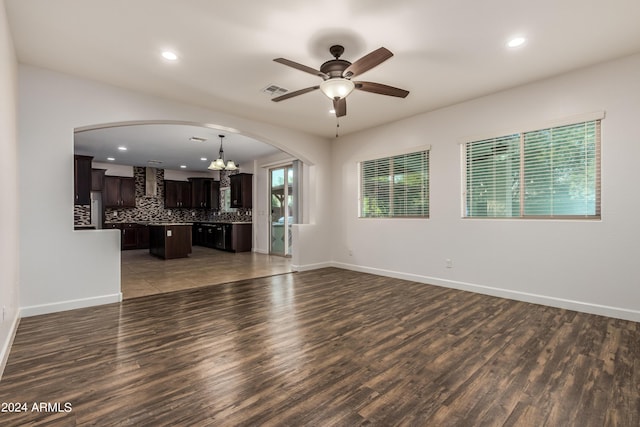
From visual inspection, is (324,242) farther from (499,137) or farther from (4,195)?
(4,195)

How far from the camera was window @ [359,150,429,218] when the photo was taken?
5032mm

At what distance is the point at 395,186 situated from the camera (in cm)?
543

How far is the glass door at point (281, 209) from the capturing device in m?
8.19

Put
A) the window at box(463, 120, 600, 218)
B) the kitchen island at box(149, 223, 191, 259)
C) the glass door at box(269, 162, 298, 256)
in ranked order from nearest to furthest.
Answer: the window at box(463, 120, 600, 218)
the kitchen island at box(149, 223, 191, 259)
the glass door at box(269, 162, 298, 256)

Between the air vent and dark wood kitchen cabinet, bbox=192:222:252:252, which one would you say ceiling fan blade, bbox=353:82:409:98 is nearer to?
the air vent

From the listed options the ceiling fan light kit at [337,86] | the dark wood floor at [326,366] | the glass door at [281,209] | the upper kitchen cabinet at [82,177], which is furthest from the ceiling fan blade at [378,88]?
the upper kitchen cabinet at [82,177]

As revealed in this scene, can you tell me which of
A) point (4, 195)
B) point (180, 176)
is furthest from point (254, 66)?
point (180, 176)

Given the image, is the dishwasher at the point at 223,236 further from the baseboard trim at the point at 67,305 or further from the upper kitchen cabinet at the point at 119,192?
the baseboard trim at the point at 67,305

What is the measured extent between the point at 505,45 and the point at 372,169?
3.10 metres

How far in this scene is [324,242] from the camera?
21.1 ft

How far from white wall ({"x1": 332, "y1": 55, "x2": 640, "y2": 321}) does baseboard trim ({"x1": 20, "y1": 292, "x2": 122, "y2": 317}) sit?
4136mm

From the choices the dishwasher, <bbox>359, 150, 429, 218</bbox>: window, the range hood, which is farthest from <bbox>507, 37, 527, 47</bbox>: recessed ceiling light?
the range hood

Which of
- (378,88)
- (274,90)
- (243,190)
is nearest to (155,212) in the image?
(243,190)

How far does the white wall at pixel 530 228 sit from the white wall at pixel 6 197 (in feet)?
16.0
